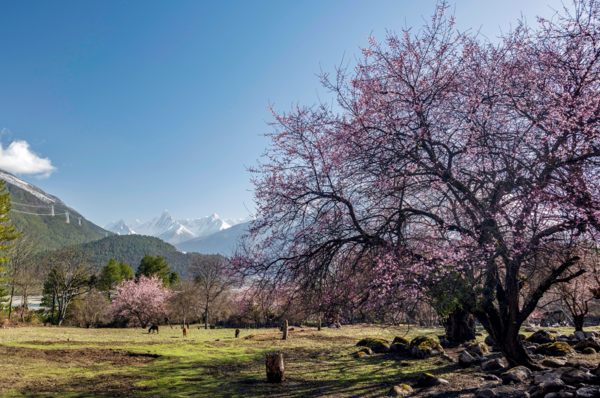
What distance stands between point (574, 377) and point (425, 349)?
9.04 m

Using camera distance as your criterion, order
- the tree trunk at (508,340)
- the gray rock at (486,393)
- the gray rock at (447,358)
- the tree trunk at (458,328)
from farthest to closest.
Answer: the tree trunk at (458,328)
the gray rock at (447,358)
the tree trunk at (508,340)
the gray rock at (486,393)

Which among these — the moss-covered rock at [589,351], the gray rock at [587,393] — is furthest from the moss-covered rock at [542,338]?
the gray rock at [587,393]

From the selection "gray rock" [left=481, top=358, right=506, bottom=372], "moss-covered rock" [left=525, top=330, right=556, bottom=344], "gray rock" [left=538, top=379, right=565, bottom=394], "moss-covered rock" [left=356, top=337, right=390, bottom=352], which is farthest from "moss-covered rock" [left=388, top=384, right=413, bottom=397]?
"moss-covered rock" [left=525, top=330, right=556, bottom=344]

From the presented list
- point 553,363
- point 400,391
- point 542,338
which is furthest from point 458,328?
point 400,391

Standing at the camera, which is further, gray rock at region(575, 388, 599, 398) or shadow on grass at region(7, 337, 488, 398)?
shadow on grass at region(7, 337, 488, 398)

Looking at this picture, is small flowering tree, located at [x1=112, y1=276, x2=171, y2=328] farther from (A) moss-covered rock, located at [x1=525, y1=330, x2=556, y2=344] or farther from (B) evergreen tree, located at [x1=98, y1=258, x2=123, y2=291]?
(A) moss-covered rock, located at [x1=525, y1=330, x2=556, y2=344]

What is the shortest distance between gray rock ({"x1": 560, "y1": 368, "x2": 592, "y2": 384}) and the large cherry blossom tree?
1.89 meters

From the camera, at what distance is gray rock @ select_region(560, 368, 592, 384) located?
6.80m

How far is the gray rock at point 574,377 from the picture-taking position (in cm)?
680

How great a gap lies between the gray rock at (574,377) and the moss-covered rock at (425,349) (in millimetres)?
8815

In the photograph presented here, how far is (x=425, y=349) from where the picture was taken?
50.1ft

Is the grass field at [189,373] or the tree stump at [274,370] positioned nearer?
the grass field at [189,373]

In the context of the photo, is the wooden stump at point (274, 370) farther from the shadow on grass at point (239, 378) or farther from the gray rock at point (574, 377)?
the gray rock at point (574, 377)

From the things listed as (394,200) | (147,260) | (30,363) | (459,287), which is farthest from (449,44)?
(147,260)
